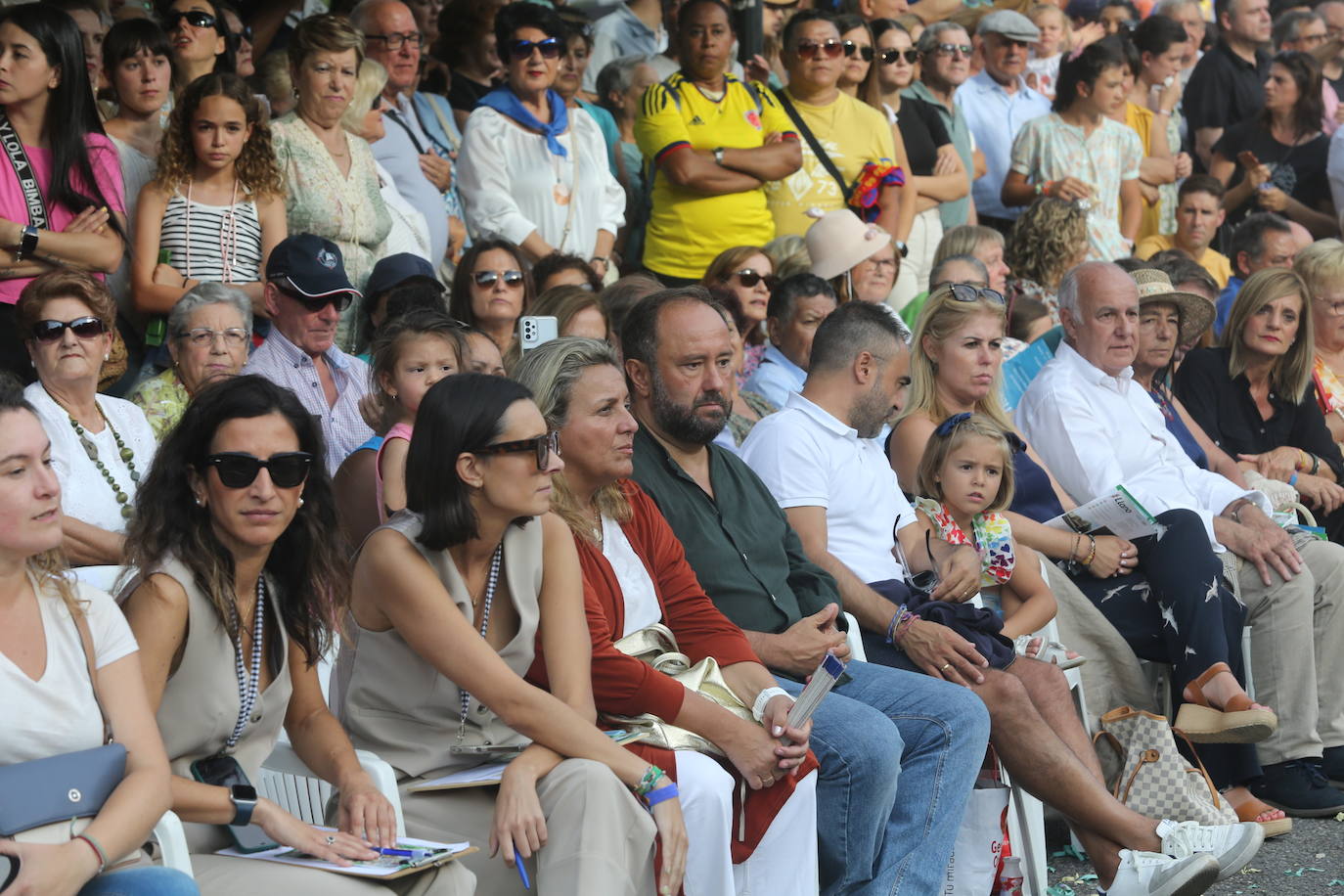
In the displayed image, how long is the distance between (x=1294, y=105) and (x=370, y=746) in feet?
29.3

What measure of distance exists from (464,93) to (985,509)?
384 cm

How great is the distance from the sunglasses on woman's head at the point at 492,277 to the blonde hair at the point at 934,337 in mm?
1438

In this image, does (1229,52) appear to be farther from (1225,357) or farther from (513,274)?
(513,274)

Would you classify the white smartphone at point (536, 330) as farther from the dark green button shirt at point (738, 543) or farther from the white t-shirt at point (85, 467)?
the white t-shirt at point (85, 467)

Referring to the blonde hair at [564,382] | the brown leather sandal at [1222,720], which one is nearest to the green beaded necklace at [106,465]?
the blonde hair at [564,382]

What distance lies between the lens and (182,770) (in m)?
3.09

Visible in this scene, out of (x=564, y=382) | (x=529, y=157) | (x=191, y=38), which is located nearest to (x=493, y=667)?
(x=564, y=382)

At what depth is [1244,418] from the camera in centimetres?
706

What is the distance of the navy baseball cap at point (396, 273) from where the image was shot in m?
5.76

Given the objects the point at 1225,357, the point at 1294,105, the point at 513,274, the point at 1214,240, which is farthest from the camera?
the point at 1214,240

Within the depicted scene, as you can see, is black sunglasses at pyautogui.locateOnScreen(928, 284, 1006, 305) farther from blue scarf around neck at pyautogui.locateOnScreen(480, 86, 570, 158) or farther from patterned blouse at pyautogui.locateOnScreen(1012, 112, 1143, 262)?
patterned blouse at pyautogui.locateOnScreen(1012, 112, 1143, 262)

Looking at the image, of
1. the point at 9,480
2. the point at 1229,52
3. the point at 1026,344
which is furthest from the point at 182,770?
the point at 1229,52

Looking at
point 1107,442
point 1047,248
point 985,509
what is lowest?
point 1107,442

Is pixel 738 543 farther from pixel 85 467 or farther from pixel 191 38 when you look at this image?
pixel 191 38
